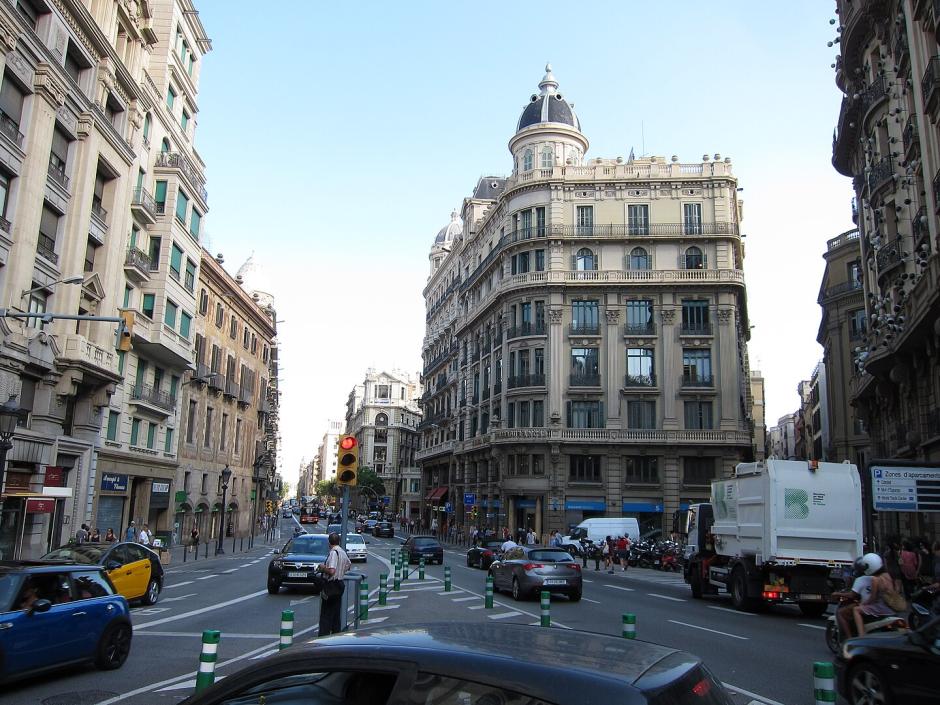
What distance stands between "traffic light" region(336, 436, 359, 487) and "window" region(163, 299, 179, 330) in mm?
26663

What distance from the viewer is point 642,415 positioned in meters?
49.2

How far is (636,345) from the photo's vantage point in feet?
164

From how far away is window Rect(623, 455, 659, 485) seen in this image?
48.2 metres

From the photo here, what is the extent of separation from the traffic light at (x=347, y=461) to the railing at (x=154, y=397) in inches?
1020

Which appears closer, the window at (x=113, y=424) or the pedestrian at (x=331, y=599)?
the pedestrian at (x=331, y=599)

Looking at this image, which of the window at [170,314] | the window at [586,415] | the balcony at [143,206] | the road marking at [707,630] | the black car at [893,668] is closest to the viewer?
the black car at [893,668]

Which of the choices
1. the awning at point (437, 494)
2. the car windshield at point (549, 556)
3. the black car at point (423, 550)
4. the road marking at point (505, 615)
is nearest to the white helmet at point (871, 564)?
the road marking at point (505, 615)

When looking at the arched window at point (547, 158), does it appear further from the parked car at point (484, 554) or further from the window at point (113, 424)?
the window at point (113, 424)

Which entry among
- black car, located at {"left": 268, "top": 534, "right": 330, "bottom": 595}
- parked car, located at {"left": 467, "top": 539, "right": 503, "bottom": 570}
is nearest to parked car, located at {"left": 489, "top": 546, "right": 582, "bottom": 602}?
black car, located at {"left": 268, "top": 534, "right": 330, "bottom": 595}

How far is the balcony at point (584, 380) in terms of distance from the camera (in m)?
49.8

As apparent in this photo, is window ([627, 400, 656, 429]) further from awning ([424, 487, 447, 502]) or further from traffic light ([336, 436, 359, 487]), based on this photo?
traffic light ([336, 436, 359, 487])

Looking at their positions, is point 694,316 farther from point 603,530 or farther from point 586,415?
point 603,530

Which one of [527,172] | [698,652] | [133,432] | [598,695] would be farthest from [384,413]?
[598,695]

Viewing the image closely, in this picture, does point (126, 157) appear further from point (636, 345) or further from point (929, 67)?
point (636, 345)
